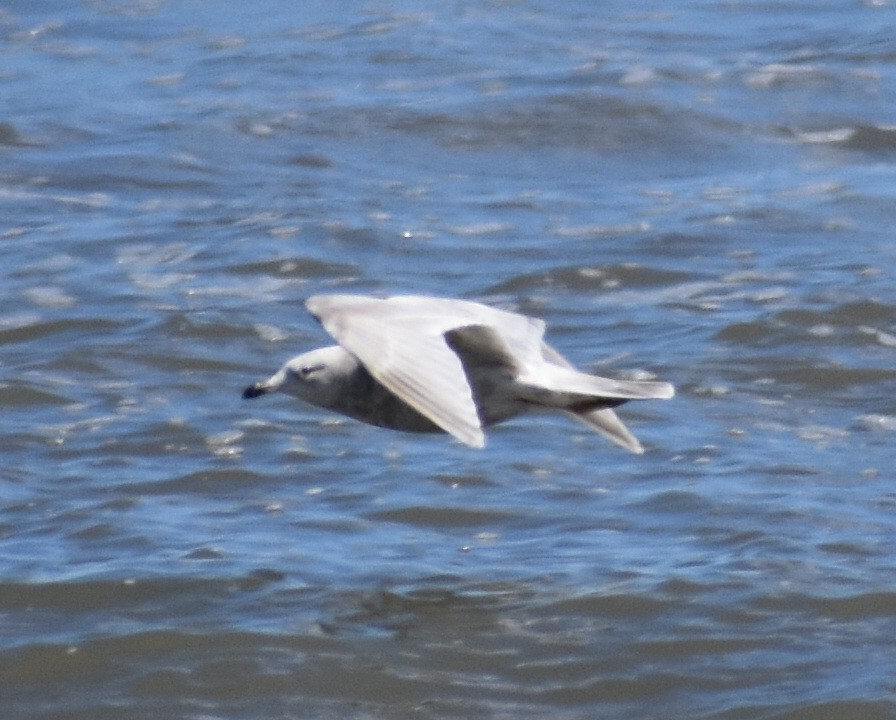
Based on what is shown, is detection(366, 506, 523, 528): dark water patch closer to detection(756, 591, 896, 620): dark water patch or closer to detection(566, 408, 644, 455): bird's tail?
detection(566, 408, 644, 455): bird's tail

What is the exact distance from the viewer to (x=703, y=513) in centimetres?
724

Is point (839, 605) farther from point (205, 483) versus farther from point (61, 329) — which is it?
point (61, 329)

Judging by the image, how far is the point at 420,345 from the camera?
601cm

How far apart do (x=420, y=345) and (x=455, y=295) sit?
393 centimetres

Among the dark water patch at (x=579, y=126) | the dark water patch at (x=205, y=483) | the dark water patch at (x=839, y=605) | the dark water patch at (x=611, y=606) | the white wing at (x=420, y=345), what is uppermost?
the white wing at (x=420, y=345)

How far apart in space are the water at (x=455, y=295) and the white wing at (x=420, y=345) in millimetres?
801

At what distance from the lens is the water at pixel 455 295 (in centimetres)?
619

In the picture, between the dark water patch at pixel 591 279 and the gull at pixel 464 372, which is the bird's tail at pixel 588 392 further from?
the dark water patch at pixel 591 279

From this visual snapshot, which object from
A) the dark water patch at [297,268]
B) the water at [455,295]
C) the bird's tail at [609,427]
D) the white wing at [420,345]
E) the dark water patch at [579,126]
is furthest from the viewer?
the dark water patch at [579,126]

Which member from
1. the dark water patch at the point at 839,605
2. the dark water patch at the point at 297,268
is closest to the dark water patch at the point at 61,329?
the dark water patch at the point at 297,268

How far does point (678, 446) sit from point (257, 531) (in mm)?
1723

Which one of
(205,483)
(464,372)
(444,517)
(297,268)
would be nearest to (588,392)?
(464,372)

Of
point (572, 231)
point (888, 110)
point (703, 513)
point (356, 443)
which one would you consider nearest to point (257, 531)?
point (356, 443)

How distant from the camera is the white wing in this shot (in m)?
5.72
